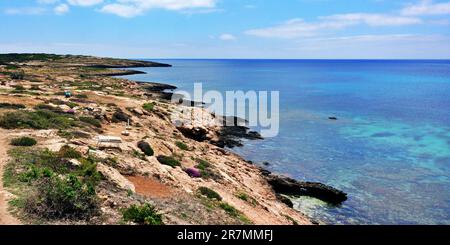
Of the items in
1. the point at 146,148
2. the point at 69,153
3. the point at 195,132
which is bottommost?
the point at 195,132

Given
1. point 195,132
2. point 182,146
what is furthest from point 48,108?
point 195,132

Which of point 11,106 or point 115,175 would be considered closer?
point 115,175

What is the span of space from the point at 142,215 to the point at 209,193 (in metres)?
9.08

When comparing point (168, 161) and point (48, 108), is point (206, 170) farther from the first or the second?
point (48, 108)

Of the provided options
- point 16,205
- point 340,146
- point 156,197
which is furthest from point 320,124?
point 16,205

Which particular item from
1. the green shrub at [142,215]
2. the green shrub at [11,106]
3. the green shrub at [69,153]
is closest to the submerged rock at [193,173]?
the green shrub at [69,153]

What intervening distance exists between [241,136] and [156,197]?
3813 cm

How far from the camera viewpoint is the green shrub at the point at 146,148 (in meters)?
28.6

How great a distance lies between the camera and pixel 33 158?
1972 cm

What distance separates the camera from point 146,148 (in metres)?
29.1

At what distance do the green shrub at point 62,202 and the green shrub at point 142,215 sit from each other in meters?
1.15

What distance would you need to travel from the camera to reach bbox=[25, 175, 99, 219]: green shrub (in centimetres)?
1348
